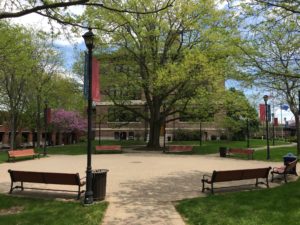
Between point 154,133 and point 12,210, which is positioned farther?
point 154,133

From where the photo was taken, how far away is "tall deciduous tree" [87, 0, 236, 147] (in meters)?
30.2

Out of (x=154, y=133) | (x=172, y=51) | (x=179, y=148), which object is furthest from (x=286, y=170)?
(x=154, y=133)

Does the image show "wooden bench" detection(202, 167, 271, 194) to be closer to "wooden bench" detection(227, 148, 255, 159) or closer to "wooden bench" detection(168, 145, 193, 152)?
"wooden bench" detection(227, 148, 255, 159)

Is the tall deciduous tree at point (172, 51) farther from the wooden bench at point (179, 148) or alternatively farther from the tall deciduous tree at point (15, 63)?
the tall deciduous tree at point (15, 63)

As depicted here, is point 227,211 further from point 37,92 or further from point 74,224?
point 37,92

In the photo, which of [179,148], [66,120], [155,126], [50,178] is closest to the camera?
[50,178]

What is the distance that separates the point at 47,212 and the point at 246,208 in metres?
5.06

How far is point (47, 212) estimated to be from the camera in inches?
380

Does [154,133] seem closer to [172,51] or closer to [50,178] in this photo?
[172,51]

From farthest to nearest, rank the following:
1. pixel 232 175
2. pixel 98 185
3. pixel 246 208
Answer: pixel 232 175 < pixel 98 185 < pixel 246 208

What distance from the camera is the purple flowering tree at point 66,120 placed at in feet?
191

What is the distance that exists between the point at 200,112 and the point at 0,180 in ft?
78.2

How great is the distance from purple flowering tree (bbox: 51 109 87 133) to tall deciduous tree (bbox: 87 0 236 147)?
78.7 feet

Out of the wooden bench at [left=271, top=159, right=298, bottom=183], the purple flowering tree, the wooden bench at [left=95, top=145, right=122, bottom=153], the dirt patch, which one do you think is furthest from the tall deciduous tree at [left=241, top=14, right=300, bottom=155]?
the purple flowering tree
